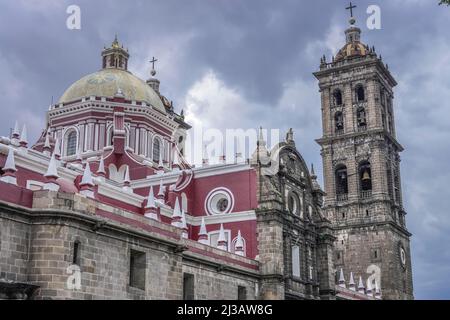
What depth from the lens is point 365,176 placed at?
59844 mm

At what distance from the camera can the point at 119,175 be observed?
40.8 m

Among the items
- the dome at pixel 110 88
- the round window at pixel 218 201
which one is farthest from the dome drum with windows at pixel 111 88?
the round window at pixel 218 201

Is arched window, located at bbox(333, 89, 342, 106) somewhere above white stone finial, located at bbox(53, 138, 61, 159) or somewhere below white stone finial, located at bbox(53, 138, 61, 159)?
above

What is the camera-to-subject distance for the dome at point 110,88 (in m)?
→ 44.6

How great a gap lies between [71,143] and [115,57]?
8352 mm

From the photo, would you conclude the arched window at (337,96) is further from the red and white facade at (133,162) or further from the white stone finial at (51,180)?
the white stone finial at (51,180)

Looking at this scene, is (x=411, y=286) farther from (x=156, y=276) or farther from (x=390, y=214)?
(x=156, y=276)

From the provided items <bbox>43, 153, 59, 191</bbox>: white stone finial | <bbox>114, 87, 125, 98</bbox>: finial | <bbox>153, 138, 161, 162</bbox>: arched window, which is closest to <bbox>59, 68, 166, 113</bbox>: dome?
<bbox>114, 87, 125, 98</bbox>: finial

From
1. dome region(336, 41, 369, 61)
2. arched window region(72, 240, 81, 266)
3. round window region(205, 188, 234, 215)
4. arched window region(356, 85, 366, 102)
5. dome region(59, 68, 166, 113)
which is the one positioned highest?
dome region(336, 41, 369, 61)

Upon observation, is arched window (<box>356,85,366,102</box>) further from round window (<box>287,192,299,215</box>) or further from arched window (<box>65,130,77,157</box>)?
arched window (<box>65,130,77,157</box>)

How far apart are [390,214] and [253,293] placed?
2729 cm

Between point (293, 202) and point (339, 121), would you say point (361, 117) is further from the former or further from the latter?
point (293, 202)

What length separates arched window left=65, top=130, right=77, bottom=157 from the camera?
4341cm

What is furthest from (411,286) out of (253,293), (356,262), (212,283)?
(212,283)
